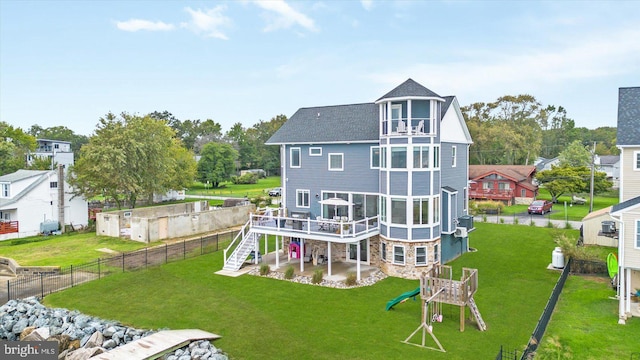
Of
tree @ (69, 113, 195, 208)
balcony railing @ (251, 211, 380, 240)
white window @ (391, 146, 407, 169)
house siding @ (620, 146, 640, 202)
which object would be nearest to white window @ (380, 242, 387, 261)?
balcony railing @ (251, 211, 380, 240)

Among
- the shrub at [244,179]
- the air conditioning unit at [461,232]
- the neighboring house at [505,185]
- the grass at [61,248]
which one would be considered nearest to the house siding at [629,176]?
the air conditioning unit at [461,232]

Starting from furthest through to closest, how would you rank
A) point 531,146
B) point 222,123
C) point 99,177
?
point 222,123 < point 531,146 < point 99,177

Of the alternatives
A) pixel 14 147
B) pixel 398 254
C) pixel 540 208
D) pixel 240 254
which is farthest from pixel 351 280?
pixel 14 147

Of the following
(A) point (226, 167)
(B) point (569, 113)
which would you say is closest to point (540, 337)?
(A) point (226, 167)

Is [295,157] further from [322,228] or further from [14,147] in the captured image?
[14,147]

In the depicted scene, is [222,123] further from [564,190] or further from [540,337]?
[540,337]
